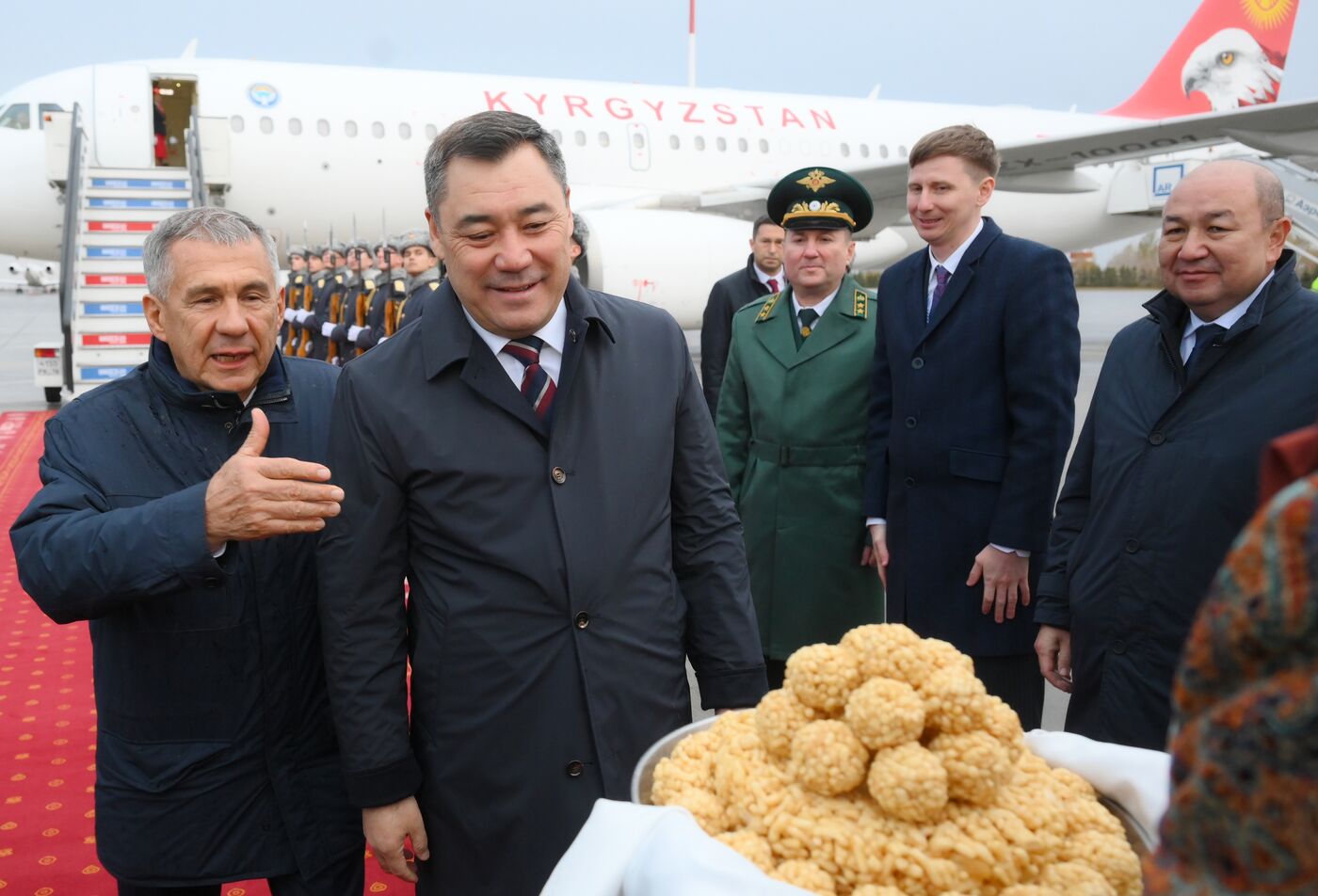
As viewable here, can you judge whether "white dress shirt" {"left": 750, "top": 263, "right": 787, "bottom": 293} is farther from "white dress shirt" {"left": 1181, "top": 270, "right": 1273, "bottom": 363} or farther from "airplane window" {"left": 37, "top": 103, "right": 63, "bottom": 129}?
"airplane window" {"left": 37, "top": 103, "right": 63, "bottom": 129}

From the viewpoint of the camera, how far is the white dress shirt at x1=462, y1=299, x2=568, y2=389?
162 centimetres

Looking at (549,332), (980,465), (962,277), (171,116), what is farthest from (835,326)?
(171,116)

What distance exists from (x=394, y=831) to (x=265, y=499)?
0.55 meters

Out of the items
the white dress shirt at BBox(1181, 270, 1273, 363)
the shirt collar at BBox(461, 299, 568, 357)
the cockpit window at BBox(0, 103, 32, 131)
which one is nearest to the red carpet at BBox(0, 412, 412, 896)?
the shirt collar at BBox(461, 299, 568, 357)

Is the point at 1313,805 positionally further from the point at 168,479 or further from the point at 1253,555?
the point at 168,479

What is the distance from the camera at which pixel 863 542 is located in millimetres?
2930

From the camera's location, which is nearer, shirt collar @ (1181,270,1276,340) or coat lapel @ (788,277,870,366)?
shirt collar @ (1181,270,1276,340)

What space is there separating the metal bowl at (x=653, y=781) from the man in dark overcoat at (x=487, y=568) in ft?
1.38

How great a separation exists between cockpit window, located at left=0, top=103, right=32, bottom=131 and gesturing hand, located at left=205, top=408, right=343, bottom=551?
1212 cm

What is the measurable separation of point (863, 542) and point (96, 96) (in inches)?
451

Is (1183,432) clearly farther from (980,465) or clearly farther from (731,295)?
(731,295)

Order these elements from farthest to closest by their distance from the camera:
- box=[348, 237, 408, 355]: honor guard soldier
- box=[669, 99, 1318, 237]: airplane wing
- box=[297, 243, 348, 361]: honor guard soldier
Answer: box=[297, 243, 348, 361]: honor guard soldier → box=[669, 99, 1318, 237]: airplane wing → box=[348, 237, 408, 355]: honor guard soldier

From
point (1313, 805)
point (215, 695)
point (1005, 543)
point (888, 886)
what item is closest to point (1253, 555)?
point (1313, 805)

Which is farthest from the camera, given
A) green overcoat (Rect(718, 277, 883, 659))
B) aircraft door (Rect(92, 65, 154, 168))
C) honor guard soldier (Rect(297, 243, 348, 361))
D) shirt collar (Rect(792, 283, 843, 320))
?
aircraft door (Rect(92, 65, 154, 168))
